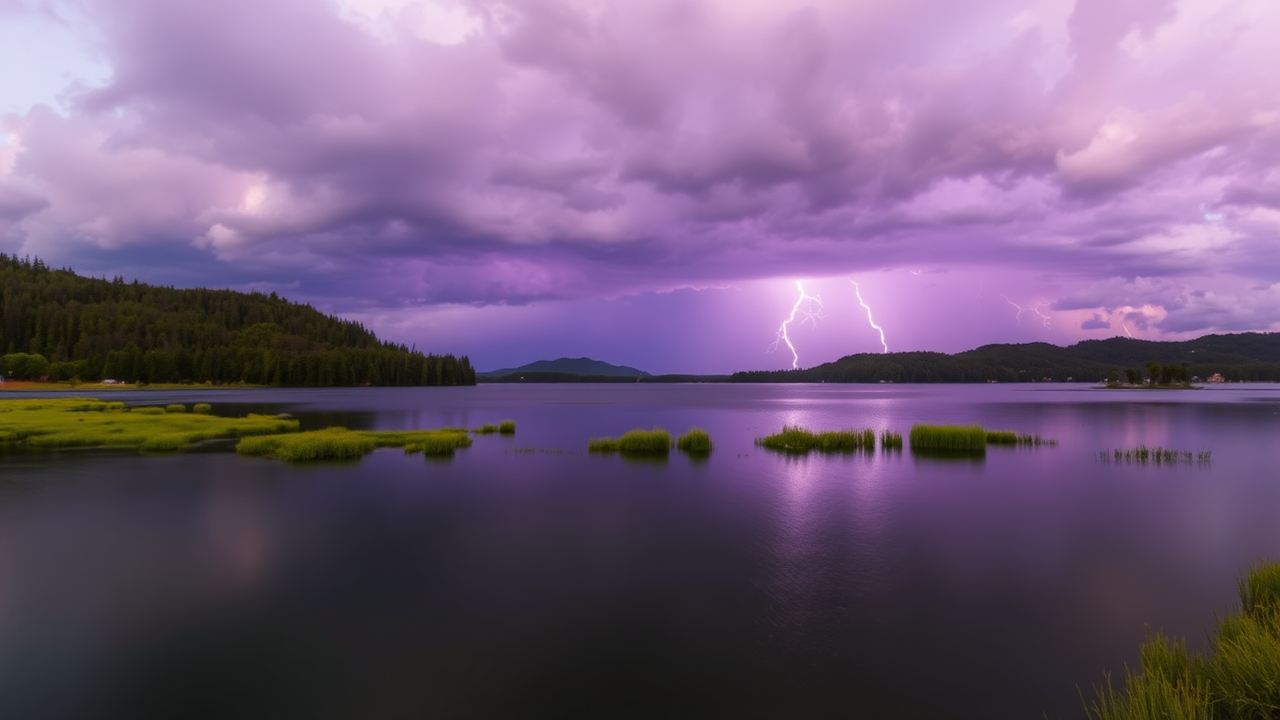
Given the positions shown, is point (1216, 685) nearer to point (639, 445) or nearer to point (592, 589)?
point (592, 589)

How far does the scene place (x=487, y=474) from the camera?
119ft

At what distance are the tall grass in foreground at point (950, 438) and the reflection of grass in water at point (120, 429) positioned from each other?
57.4 meters

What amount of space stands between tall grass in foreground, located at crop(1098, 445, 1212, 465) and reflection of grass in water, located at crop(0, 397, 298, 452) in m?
69.7

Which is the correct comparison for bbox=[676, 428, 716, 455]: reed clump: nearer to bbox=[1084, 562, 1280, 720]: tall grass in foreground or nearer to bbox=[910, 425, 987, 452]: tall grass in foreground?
bbox=[910, 425, 987, 452]: tall grass in foreground

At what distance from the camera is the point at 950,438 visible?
48.2 metres

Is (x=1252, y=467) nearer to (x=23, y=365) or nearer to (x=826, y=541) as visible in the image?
(x=826, y=541)

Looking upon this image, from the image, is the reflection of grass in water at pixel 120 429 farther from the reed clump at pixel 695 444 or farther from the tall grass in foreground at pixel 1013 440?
the tall grass in foreground at pixel 1013 440

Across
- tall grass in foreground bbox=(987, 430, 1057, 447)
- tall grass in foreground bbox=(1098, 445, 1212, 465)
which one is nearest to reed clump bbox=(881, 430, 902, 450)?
tall grass in foreground bbox=(987, 430, 1057, 447)

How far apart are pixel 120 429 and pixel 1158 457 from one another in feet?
269

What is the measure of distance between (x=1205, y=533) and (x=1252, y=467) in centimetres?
2388

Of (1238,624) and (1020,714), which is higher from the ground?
(1238,624)

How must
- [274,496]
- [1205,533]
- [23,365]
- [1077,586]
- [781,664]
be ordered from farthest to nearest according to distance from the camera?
1. [23,365]
2. [274,496]
3. [1205,533]
4. [1077,586]
5. [781,664]

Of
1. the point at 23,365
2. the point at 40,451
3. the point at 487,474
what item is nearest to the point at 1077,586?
the point at 487,474

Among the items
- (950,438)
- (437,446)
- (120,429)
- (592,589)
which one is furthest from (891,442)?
(120,429)
